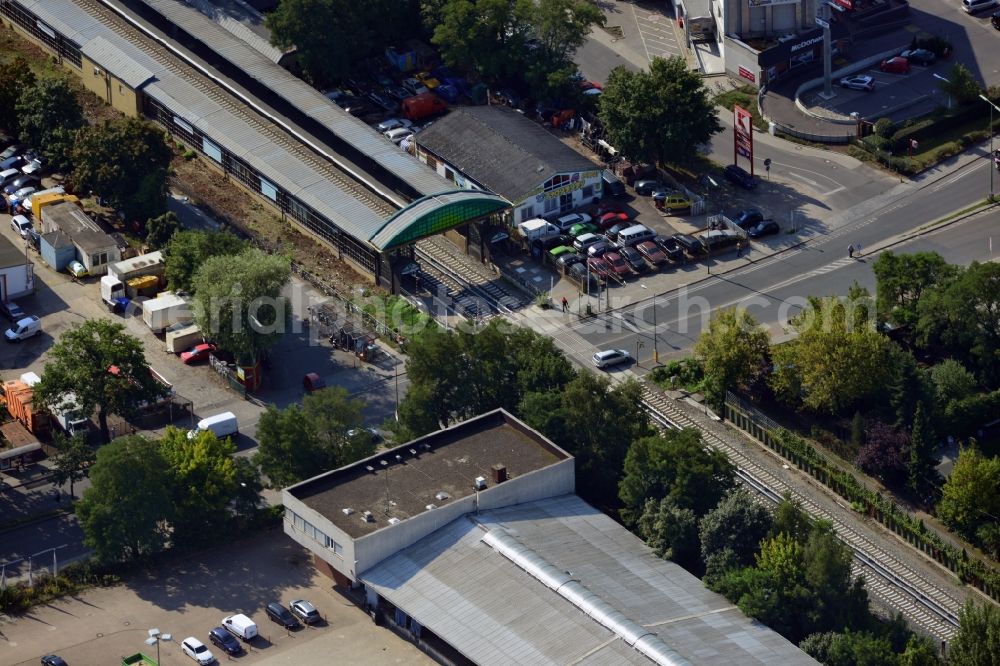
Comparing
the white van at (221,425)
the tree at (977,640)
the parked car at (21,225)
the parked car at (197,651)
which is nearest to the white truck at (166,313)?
the white van at (221,425)

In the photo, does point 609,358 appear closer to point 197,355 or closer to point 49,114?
point 197,355

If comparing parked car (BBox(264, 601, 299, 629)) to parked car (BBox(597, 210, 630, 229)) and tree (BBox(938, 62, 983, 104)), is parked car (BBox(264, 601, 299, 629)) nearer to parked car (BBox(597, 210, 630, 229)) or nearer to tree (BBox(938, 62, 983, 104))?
parked car (BBox(597, 210, 630, 229))

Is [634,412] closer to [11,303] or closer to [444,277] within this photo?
[444,277]

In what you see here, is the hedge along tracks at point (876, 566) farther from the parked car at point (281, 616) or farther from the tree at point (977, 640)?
the parked car at point (281, 616)

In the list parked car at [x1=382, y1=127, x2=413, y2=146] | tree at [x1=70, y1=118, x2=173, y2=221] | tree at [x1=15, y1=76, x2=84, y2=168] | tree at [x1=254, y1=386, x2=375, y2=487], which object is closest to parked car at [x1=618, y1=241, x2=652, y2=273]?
parked car at [x1=382, y1=127, x2=413, y2=146]

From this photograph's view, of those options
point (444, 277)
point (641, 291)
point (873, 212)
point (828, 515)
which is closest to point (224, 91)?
point (444, 277)

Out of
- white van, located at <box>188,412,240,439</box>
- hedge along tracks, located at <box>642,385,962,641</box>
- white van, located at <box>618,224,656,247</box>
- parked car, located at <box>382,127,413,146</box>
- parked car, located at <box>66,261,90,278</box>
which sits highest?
parked car, located at <box>382,127,413,146</box>
